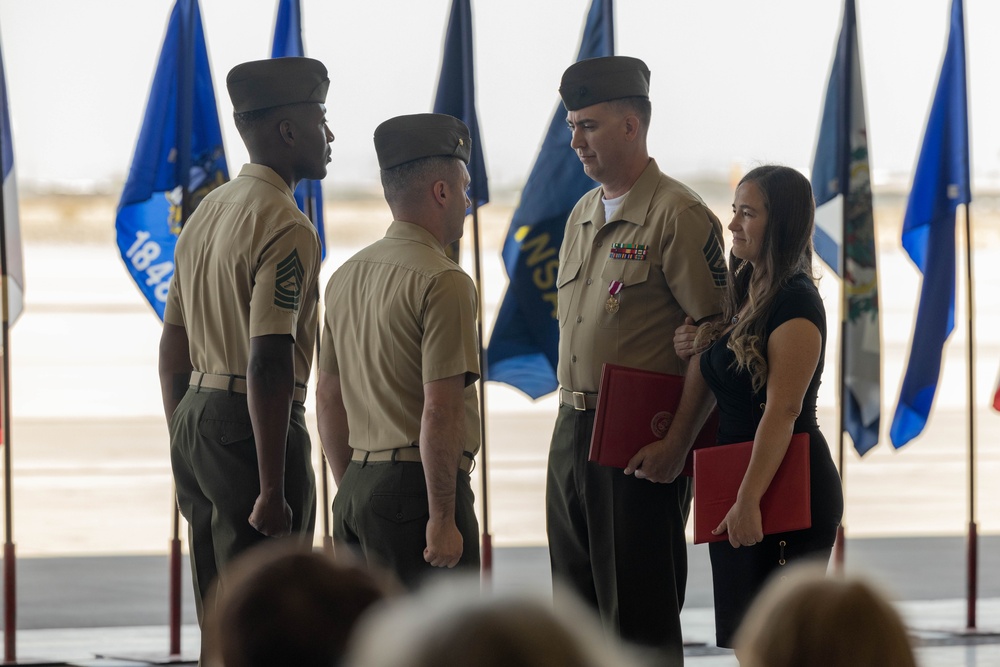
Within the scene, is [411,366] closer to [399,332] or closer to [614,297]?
[399,332]

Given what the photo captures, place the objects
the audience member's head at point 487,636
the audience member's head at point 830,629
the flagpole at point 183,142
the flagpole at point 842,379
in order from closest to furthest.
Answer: the audience member's head at point 487,636 < the audience member's head at point 830,629 < the flagpole at point 183,142 < the flagpole at point 842,379

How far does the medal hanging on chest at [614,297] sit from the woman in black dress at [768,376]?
0.28m

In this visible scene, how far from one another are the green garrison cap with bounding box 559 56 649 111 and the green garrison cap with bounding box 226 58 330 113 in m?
0.61

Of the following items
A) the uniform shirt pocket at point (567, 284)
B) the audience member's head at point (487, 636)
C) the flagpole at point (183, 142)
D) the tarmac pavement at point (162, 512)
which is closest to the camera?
the audience member's head at point (487, 636)

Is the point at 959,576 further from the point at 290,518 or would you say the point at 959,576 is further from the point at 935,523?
the point at 290,518

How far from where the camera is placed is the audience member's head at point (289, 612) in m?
1.04

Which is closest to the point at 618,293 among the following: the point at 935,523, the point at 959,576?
the point at 959,576

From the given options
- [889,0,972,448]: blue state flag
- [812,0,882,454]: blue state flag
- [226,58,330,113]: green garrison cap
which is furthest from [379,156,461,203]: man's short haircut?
[889,0,972,448]: blue state flag

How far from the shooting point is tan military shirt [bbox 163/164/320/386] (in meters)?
2.59

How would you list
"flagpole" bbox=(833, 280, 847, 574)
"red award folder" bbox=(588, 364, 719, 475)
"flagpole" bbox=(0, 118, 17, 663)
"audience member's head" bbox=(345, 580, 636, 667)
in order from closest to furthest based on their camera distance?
"audience member's head" bbox=(345, 580, 636, 667) < "red award folder" bbox=(588, 364, 719, 475) < "flagpole" bbox=(0, 118, 17, 663) < "flagpole" bbox=(833, 280, 847, 574)

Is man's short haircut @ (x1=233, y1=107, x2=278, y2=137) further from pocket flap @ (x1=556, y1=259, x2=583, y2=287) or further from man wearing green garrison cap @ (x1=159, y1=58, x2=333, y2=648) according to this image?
pocket flap @ (x1=556, y1=259, x2=583, y2=287)

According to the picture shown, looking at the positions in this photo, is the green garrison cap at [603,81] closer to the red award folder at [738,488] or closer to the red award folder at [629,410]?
the red award folder at [629,410]

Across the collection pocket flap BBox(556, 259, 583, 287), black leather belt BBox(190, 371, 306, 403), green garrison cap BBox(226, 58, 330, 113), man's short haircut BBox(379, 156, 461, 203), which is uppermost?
green garrison cap BBox(226, 58, 330, 113)

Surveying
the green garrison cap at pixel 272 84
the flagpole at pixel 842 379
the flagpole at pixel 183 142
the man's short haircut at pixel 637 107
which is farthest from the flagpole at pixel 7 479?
the flagpole at pixel 842 379
